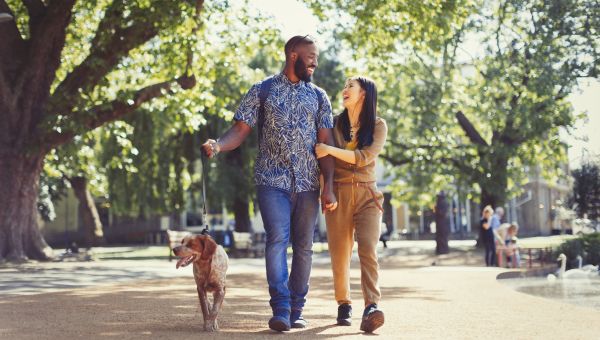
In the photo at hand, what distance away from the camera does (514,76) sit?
30.9 m

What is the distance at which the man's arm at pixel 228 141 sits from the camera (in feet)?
21.2

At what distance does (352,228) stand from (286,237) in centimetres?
79

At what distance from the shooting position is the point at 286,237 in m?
6.90

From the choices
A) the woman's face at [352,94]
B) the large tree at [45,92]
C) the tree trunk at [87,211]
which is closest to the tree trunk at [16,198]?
the large tree at [45,92]

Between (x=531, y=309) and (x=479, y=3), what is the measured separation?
25076 millimetres

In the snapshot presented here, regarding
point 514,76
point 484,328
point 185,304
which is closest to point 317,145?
point 484,328

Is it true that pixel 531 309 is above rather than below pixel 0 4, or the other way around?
below

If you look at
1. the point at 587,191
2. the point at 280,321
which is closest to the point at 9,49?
the point at 280,321

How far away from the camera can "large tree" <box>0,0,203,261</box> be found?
67.2ft

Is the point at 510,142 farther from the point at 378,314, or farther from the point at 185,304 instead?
the point at 378,314

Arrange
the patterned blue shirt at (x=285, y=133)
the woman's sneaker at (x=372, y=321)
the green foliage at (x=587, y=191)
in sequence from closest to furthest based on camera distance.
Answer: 1. the woman's sneaker at (x=372, y=321)
2. the patterned blue shirt at (x=285, y=133)
3. the green foliage at (x=587, y=191)

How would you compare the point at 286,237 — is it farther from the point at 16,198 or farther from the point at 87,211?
the point at 87,211

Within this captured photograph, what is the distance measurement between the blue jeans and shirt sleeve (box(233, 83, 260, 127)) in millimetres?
537

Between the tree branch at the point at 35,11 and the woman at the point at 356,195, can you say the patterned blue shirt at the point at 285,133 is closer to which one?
the woman at the point at 356,195
